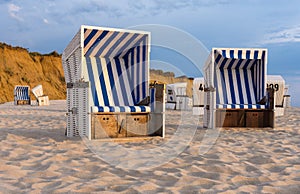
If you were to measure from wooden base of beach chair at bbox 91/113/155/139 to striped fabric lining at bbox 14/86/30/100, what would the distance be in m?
14.5

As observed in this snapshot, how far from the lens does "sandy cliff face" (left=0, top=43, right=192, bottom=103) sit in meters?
30.3

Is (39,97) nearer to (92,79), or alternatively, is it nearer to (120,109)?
(92,79)

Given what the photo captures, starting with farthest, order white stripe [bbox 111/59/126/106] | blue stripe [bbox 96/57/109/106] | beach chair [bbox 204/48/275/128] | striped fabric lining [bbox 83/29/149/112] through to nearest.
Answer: beach chair [bbox 204/48/275/128]
white stripe [bbox 111/59/126/106]
blue stripe [bbox 96/57/109/106]
striped fabric lining [bbox 83/29/149/112]

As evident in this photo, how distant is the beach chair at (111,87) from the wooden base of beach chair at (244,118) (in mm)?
2284

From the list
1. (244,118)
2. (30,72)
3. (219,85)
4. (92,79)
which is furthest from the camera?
(30,72)

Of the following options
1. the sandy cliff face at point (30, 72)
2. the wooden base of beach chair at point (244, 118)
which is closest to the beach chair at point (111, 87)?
the wooden base of beach chair at point (244, 118)

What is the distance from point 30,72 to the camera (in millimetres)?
34906

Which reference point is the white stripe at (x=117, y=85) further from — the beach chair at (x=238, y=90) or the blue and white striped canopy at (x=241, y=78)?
the blue and white striped canopy at (x=241, y=78)

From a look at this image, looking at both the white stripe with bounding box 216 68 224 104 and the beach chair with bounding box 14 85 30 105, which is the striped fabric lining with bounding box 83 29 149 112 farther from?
the beach chair with bounding box 14 85 30 105

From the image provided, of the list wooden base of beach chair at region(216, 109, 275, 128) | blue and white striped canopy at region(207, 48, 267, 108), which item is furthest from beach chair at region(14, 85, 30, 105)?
wooden base of beach chair at region(216, 109, 275, 128)

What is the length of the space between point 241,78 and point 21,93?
14.6 meters

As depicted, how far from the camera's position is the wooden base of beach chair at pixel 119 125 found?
536 cm

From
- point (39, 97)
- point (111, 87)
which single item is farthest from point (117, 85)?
point (39, 97)

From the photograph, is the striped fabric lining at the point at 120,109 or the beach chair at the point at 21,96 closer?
the striped fabric lining at the point at 120,109
